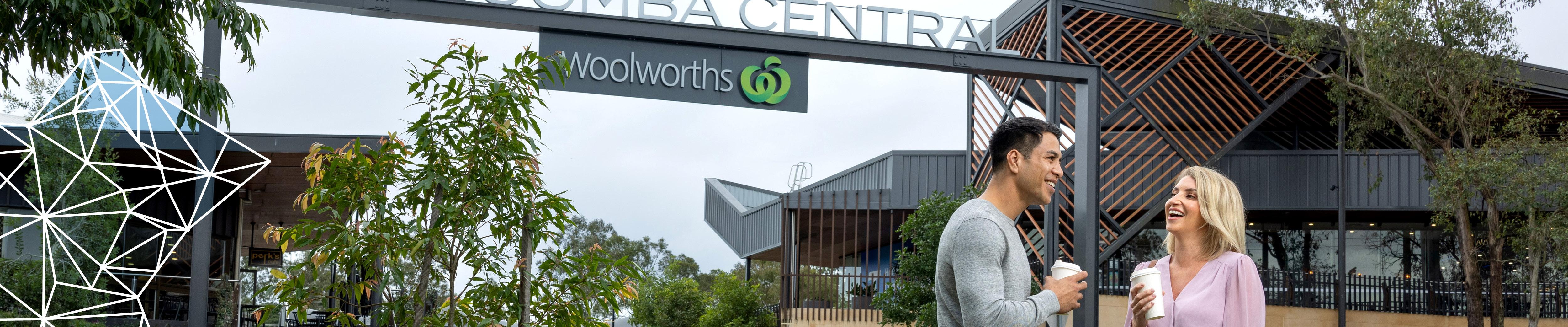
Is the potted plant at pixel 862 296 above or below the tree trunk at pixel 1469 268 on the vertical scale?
below

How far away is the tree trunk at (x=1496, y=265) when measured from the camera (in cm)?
1372

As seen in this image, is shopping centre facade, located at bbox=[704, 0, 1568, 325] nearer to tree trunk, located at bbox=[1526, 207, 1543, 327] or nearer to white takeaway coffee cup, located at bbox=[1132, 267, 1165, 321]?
tree trunk, located at bbox=[1526, 207, 1543, 327]

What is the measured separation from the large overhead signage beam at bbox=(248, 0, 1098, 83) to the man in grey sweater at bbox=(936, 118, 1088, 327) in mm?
6187

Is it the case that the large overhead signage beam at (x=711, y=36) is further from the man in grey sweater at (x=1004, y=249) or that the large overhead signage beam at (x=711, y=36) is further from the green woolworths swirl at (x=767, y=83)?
the man in grey sweater at (x=1004, y=249)

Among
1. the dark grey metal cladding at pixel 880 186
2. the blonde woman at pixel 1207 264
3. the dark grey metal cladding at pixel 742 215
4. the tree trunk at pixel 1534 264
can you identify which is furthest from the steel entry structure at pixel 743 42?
the dark grey metal cladding at pixel 742 215

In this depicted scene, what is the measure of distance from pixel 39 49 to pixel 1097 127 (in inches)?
295

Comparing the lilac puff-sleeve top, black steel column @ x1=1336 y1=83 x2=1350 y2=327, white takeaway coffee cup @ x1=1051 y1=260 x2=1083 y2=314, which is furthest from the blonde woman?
black steel column @ x1=1336 y1=83 x2=1350 y2=327

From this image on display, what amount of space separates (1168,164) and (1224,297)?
14519mm

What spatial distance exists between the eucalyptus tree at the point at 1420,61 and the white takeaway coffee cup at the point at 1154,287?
1179 cm

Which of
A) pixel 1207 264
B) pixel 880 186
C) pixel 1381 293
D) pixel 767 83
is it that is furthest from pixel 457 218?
pixel 1381 293

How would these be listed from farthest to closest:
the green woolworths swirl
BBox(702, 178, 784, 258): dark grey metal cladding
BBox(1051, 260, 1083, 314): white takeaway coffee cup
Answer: BBox(702, 178, 784, 258): dark grey metal cladding, the green woolworths swirl, BBox(1051, 260, 1083, 314): white takeaway coffee cup

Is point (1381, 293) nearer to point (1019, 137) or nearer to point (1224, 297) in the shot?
point (1224, 297)

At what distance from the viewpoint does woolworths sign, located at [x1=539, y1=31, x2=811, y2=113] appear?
8.47m

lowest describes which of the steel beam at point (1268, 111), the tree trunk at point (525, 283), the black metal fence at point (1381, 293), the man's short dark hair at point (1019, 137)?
the black metal fence at point (1381, 293)
